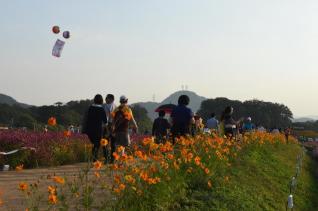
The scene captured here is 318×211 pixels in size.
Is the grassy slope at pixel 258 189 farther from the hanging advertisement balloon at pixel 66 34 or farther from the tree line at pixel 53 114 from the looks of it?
the tree line at pixel 53 114

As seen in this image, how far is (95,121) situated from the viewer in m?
10.9

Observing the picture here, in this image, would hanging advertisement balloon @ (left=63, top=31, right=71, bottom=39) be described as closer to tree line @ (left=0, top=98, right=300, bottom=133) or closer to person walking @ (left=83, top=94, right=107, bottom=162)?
person walking @ (left=83, top=94, right=107, bottom=162)

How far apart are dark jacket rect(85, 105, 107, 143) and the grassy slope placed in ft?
9.45

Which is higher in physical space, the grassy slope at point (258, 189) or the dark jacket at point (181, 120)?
the dark jacket at point (181, 120)

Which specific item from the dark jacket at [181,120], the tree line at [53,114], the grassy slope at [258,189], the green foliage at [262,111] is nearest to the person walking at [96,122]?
the dark jacket at [181,120]

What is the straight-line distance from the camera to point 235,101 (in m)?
115

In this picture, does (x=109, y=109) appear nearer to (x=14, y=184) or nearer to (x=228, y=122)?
(x=14, y=184)

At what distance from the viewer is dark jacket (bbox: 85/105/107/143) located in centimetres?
1094

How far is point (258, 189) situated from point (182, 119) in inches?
90.0

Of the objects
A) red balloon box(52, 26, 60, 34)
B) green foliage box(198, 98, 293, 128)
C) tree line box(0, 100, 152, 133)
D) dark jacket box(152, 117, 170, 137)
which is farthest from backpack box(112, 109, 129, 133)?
green foliage box(198, 98, 293, 128)

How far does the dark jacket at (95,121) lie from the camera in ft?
35.9

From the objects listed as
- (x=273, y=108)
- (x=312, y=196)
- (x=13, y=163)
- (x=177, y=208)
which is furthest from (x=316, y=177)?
(x=273, y=108)

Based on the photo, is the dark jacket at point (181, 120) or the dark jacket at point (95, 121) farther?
the dark jacket at point (181, 120)

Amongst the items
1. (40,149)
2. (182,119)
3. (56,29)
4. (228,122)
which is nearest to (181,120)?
(182,119)
